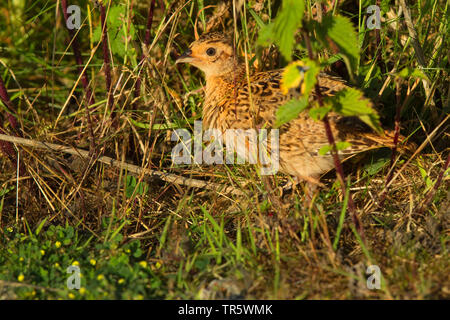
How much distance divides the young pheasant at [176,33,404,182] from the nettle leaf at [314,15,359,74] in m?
0.62

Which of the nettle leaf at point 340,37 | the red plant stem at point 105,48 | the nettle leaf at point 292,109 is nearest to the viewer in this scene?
the nettle leaf at point 340,37

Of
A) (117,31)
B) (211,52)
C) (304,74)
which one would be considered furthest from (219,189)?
(304,74)

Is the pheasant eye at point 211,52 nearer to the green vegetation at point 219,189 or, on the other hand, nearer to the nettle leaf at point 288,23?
the green vegetation at point 219,189

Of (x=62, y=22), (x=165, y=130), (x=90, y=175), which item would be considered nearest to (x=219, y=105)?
(x=165, y=130)

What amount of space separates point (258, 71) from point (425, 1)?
128 centimetres

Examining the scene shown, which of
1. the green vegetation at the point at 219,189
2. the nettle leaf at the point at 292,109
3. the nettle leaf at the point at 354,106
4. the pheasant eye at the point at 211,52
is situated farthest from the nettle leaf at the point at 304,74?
the pheasant eye at the point at 211,52

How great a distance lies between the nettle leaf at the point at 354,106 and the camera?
2611 mm

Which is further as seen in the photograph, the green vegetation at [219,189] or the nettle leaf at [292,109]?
the green vegetation at [219,189]

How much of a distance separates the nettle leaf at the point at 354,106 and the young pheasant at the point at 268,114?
19.9 inches

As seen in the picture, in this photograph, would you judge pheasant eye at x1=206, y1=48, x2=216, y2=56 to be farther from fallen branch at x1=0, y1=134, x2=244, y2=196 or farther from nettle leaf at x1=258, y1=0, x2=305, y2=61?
nettle leaf at x1=258, y1=0, x2=305, y2=61

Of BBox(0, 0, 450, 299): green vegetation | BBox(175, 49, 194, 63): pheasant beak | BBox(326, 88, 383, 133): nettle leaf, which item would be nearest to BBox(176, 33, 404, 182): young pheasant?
BBox(175, 49, 194, 63): pheasant beak

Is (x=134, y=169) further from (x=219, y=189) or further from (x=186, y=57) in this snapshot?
(x=186, y=57)

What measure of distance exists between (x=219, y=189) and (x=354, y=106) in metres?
1.38

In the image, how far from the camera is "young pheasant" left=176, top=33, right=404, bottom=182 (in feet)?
→ 11.3
